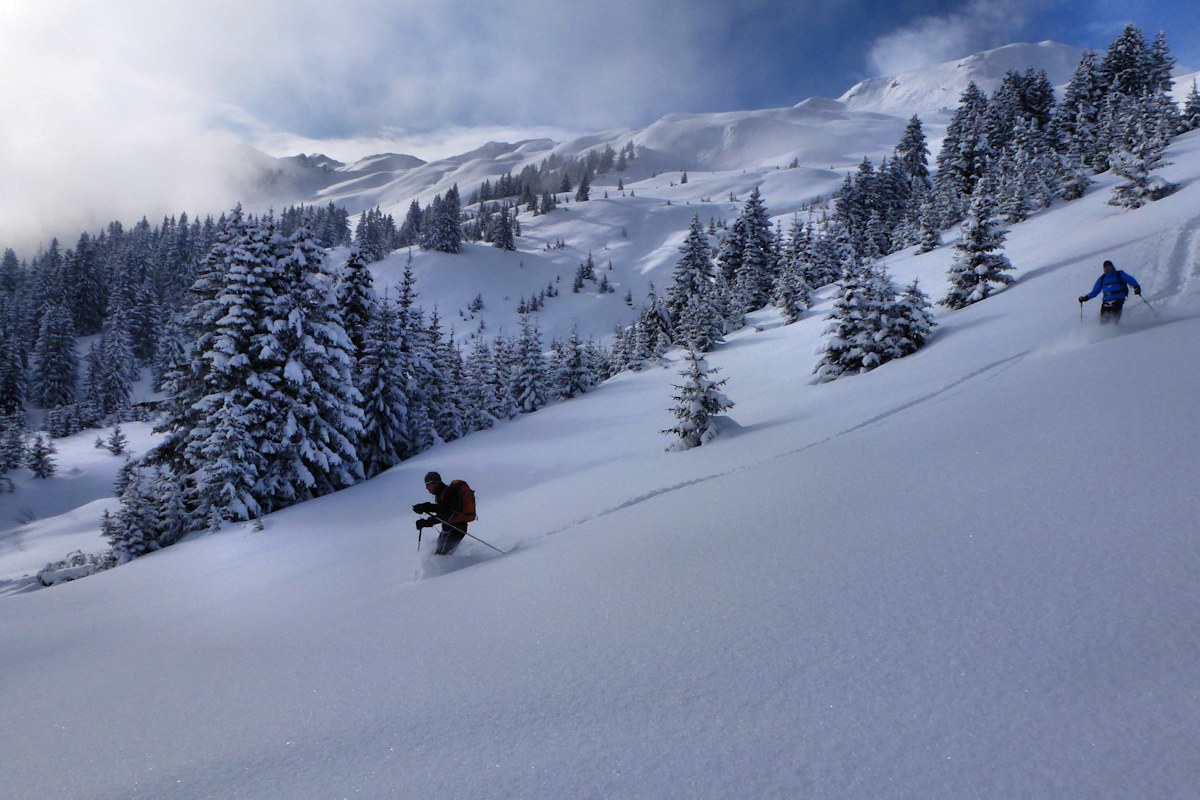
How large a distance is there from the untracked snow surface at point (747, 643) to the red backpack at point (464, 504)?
546 millimetres

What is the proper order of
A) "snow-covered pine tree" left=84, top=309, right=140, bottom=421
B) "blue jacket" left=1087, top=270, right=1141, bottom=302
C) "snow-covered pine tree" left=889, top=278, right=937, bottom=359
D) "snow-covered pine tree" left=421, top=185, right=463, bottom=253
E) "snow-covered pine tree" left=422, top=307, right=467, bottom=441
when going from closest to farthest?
"blue jacket" left=1087, top=270, right=1141, bottom=302, "snow-covered pine tree" left=889, top=278, right=937, bottom=359, "snow-covered pine tree" left=422, top=307, right=467, bottom=441, "snow-covered pine tree" left=84, top=309, right=140, bottom=421, "snow-covered pine tree" left=421, top=185, right=463, bottom=253

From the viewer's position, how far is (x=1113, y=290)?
1038 centimetres

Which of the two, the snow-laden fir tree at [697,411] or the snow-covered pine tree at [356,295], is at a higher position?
the snow-covered pine tree at [356,295]

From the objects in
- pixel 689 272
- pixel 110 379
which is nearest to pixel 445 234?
pixel 110 379

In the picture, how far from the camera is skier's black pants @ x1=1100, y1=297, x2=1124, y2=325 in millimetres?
10438

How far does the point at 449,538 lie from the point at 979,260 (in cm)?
2461

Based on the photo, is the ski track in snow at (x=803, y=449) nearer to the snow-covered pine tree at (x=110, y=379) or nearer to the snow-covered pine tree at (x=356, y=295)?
the snow-covered pine tree at (x=356, y=295)

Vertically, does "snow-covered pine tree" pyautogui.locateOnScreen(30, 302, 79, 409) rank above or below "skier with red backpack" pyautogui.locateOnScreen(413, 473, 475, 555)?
above

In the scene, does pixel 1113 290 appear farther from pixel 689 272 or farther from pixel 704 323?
pixel 689 272

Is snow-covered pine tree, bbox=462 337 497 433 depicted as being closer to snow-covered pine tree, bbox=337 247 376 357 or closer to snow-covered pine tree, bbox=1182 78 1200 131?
snow-covered pine tree, bbox=337 247 376 357

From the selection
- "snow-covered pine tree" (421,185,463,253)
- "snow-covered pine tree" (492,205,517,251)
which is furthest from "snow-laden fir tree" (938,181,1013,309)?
"snow-covered pine tree" (492,205,517,251)

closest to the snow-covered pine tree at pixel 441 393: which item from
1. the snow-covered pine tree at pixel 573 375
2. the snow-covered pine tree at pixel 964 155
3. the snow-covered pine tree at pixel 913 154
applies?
the snow-covered pine tree at pixel 573 375

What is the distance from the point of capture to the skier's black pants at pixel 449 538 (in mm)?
7352

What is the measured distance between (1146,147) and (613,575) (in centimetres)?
3601
